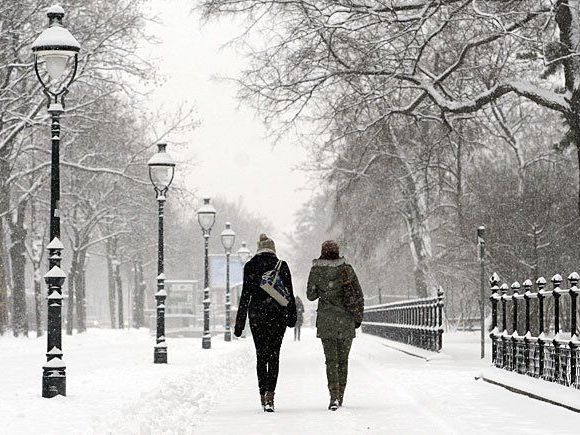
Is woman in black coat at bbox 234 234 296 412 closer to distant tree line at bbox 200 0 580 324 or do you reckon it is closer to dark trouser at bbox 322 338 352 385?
dark trouser at bbox 322 338 352 385

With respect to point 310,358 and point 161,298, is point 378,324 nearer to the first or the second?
point 310,358

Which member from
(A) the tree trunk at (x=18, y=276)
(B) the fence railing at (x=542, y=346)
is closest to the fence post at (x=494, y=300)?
(B) the fence railing at (x=542, y=346)

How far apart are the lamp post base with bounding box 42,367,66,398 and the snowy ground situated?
0.60ft

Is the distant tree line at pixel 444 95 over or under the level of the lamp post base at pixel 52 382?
over

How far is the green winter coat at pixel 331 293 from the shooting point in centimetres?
1384

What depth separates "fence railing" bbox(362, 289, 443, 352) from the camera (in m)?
27.2

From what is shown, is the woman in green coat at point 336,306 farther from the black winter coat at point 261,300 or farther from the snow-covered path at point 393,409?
the snow-covered path at point 393,409

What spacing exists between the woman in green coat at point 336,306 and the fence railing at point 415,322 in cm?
1254

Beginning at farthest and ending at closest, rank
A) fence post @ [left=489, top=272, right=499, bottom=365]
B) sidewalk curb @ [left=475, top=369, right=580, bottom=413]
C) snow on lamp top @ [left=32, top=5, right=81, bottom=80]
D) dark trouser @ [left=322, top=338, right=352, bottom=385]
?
fence post @ [left=489, top=272, right=499, bottom=365] < snow on lamp top @ [left=32, top=5, right=81, bottom=80] < dark trouser @ [left=322, top=338, right=352, bottom=385] < sidewalk curb @ [left=475, top=369, right=580, bottom=413]

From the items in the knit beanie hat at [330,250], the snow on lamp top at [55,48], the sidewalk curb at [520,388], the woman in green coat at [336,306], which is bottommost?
the sidewalk curb at [520,388]

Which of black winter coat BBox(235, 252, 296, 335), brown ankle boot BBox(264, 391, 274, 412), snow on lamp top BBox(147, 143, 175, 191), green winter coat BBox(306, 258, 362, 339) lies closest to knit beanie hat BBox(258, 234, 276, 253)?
black winter coat BBox(235, 252, 296, 335)

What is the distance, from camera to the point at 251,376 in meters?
21.2

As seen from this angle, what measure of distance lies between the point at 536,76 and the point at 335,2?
31.9 ft

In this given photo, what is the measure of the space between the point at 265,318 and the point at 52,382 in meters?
2.94
